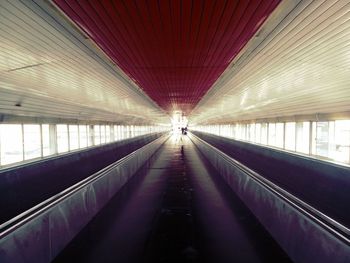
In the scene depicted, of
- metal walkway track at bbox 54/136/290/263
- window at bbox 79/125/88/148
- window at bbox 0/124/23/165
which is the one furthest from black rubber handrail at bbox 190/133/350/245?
window at bbox 79/125/88/148

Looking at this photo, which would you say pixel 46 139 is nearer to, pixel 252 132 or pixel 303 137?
pixel 303 137

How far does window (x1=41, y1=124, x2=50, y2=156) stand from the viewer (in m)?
11.4

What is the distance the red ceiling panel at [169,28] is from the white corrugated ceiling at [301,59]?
0.33 m

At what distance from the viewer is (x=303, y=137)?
1174 centimetres

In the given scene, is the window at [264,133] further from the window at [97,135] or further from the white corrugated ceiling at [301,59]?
the window at [97,135]

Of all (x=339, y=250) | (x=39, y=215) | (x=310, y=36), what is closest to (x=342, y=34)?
(x=310, y=36)

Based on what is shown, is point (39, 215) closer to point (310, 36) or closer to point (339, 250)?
point (339, 250)

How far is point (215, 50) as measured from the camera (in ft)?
14.5

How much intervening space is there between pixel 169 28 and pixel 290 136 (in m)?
11.8

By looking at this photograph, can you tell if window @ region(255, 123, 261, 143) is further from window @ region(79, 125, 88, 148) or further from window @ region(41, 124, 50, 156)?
window @ region(41, 124, 50, 156)

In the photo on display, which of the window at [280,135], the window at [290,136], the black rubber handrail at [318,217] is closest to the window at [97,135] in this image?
the window at [280,135]

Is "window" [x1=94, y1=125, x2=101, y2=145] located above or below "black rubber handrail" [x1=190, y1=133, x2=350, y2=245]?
above

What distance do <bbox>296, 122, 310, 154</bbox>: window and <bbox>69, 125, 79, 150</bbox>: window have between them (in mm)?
12624

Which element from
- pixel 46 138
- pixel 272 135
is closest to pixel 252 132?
pixel 272 135
